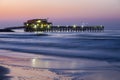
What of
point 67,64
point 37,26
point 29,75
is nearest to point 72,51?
point 67,64

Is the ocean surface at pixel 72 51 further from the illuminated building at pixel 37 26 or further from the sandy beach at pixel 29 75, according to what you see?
the illuminated building at pixel 37 26

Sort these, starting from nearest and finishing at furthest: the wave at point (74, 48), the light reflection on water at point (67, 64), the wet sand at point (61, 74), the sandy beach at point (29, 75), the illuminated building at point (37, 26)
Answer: the sandy beach at point (29, 75)
the wet sand at point (61, 74)
the light reflection on water at point (67, 64)
the wave at point (74, 48)
the illuminated building at point (37, 26)

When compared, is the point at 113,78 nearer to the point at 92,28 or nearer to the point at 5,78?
the point at 5,78

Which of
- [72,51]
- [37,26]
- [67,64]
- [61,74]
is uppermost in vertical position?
[61,74]

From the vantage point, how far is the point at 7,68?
55.9ft

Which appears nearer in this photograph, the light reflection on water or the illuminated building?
the light reflection on water

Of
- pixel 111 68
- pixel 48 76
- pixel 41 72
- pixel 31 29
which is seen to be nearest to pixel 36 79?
pixel 48 76

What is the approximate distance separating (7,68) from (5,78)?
11.0 feet

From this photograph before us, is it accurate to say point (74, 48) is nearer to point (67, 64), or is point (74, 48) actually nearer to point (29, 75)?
point (67, 64)

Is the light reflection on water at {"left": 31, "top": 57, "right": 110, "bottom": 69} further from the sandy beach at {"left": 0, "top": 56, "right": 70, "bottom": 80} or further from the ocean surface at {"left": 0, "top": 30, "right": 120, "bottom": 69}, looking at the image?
the sandy beach at {"left": 0, "top": 56, "right": 70, "bottom": 80}

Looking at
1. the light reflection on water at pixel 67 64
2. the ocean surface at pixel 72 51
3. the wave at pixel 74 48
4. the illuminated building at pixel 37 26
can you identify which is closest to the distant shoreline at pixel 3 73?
the light reflection on water at pixel 67 64

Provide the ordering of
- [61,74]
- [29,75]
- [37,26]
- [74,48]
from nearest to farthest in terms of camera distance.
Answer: [29,75] → [61,74] → [74,48] → [37,26]

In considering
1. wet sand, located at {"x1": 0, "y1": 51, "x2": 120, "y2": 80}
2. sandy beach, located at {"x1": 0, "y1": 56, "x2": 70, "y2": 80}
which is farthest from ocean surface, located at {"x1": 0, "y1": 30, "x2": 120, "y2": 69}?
sandy beach, located at {"x1": 0, "y1": 56, "x2": 70, "y2": 80}

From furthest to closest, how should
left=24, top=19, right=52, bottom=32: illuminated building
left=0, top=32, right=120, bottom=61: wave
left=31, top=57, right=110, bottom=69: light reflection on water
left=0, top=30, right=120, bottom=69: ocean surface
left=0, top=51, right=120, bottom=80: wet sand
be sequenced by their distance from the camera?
1. left=24, top=19, right=52, bottom=32: illuminated building
2. left=0, top=32, right=120, bottom=61: wave
3. left=0, top=30, right=120, bottom=69: ocean surface
4. left=31, top=57, right=110, bottom=69: light reflection on water
5. left=0, top=51, right=120, bottom=80: wet sand
